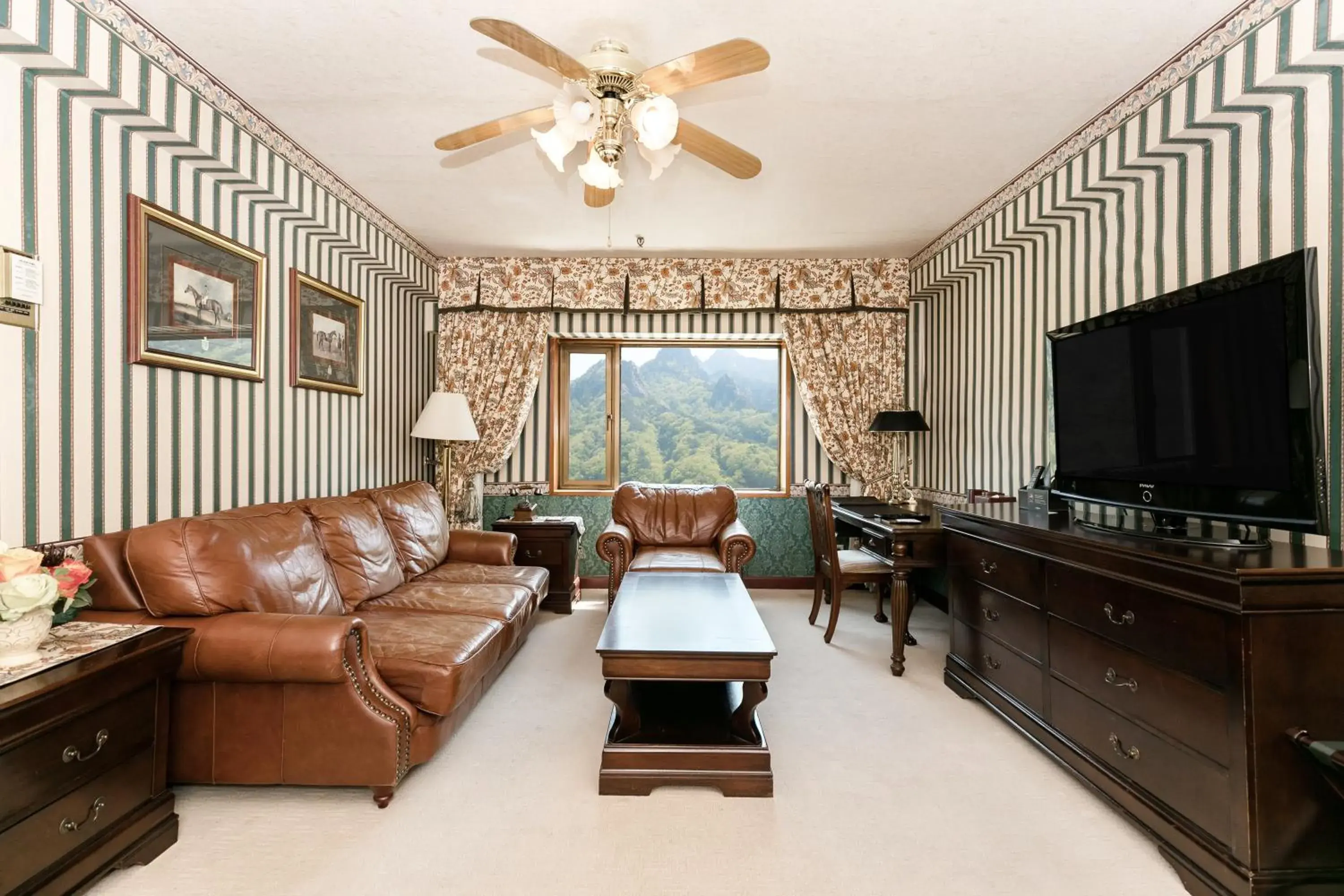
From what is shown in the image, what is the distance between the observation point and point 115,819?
178 cm

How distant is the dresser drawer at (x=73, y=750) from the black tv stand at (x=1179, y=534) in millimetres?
3158

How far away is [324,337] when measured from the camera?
12.4 ft

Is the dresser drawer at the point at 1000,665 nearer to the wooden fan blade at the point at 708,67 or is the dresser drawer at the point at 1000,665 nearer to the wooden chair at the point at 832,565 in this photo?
the wooden chair at the point at 832,565

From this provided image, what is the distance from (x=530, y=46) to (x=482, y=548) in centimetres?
304

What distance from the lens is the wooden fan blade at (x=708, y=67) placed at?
1.78 m

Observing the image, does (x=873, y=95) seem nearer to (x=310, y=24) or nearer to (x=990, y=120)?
(x=990, y=120)

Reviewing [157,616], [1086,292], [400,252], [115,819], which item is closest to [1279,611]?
[1086,292]

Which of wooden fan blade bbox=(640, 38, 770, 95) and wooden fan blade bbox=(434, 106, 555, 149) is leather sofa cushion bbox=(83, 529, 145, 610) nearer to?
wooden fan blade bbox=(434, 106, 555, 149)

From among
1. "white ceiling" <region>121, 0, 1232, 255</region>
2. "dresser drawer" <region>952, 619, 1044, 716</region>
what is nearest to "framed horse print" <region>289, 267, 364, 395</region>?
"white ceiling" <region>121, 0, 1232, 255</region>

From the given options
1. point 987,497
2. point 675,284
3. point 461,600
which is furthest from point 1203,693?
point 675,284

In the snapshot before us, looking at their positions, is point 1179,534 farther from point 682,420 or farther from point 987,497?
point 682,420

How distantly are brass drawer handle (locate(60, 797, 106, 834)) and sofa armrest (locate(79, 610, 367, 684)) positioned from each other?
1.37ft

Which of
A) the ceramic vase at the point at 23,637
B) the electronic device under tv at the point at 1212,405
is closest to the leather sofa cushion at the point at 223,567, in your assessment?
the ceramic vase at the point at 23,637

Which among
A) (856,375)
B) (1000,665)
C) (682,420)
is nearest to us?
(1000,665)
